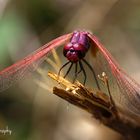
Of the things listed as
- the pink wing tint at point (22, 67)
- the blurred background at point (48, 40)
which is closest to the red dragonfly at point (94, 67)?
the pink wing tint at point (22, 67)

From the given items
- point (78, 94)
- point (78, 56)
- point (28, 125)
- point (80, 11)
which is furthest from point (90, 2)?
point (78, 94)

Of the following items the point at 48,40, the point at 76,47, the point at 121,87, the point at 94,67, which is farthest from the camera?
the point at 48,40

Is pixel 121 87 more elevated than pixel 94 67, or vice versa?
pixel 94 67

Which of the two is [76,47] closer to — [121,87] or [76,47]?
[76,47]

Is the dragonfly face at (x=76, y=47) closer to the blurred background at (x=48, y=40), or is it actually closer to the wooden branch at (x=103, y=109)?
the wooden branch at (x=103, y=109)

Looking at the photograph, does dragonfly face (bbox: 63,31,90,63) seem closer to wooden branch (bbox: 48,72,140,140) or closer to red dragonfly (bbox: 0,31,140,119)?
red dragonfly (bbox: 0,31,140,119)

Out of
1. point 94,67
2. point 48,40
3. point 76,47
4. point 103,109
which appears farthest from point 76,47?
point 48,40

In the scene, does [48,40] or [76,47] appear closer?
[76,47]

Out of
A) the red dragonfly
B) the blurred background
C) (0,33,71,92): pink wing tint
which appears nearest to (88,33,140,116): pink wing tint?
the red dragonfly
